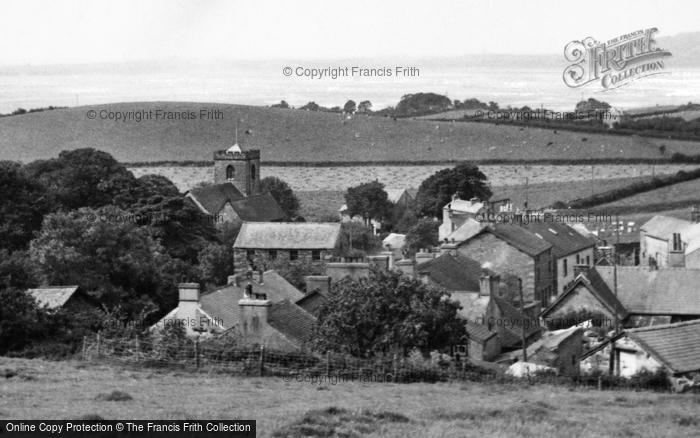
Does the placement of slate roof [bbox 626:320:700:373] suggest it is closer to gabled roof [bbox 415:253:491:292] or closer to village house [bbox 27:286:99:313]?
gabled roof [bbox 415:253:491:292]

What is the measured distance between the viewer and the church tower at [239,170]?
112m

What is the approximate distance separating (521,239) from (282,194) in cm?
5886

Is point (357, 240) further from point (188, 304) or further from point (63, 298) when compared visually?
point (63, 298)

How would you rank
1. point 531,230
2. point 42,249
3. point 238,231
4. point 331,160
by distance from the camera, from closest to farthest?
point 42,249 < point 531,230 < point 238,231 < point 331,160

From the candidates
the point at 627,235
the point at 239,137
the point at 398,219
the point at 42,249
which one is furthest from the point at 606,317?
the point at 239,137

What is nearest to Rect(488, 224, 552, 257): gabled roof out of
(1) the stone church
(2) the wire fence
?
(2) the wire fence

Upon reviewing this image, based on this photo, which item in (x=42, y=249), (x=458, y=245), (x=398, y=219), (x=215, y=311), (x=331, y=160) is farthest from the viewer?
(x=331, y=160)

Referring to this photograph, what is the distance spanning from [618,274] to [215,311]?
13.1 meters

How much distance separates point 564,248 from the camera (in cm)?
6525

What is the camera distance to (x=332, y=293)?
35.8 m

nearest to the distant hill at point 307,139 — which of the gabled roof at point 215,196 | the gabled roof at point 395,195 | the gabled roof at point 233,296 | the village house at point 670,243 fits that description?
the gabled roof at point 395,195

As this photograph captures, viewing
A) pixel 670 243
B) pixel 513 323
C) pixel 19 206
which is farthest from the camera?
pixel 19 206

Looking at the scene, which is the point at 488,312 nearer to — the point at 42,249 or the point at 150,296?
the point at 150,296

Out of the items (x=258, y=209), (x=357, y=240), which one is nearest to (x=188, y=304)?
(x=357, y=240)
